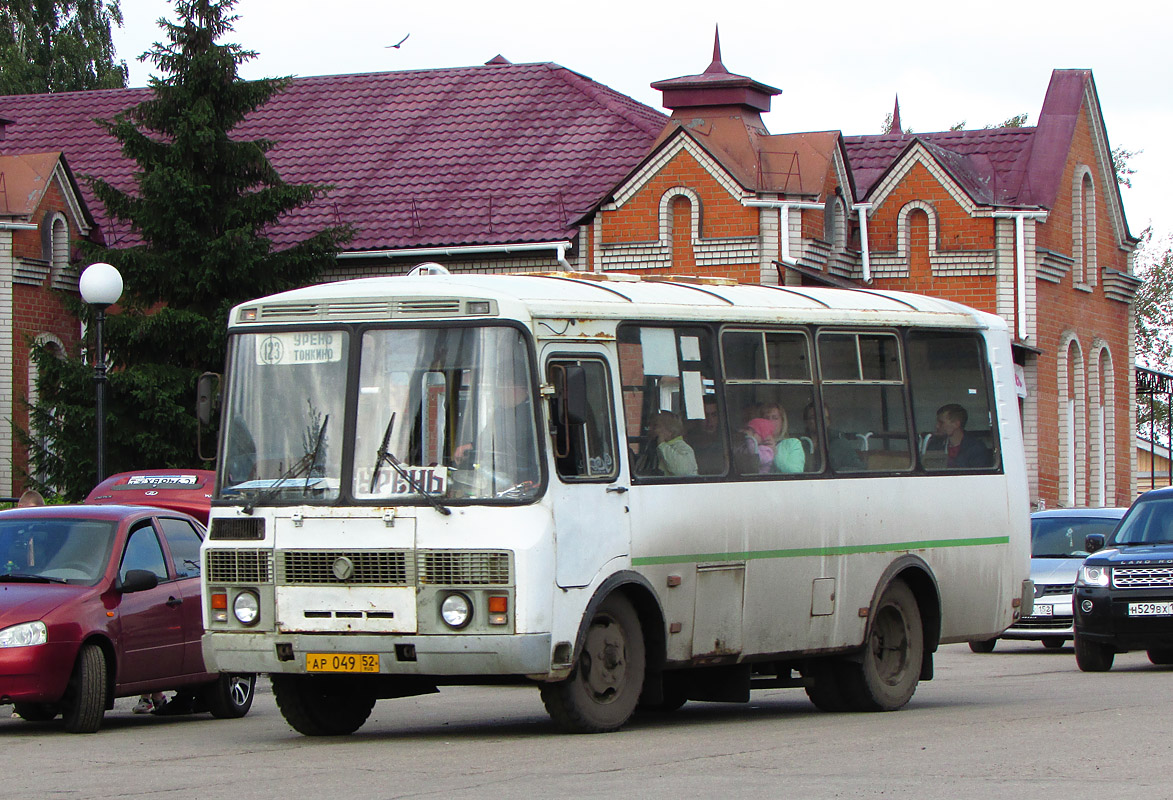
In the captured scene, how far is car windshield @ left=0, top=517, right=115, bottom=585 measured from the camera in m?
13.9

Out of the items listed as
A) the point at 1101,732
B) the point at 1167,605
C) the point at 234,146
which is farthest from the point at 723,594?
the point at 234,146

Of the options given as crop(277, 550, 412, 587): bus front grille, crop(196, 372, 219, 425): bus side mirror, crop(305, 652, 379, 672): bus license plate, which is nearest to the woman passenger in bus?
crop(277, 550, 412, 587): bus front grille

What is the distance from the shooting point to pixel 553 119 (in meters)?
38.0

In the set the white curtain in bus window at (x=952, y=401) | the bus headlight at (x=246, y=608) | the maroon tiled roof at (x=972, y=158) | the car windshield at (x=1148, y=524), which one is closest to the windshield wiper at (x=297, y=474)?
the bus headlight at (x=246, y=608)

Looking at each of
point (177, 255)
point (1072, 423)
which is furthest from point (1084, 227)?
point (177, 255)

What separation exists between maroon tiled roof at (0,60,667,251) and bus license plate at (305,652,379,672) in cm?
2220

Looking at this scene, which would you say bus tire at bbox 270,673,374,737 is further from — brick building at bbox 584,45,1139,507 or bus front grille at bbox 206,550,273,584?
brick building at bbox 584,45,1139,507

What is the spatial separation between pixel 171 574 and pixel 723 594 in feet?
14.0

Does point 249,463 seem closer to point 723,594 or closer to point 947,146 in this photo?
point 723,594

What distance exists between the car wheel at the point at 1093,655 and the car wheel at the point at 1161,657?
122 centimetres

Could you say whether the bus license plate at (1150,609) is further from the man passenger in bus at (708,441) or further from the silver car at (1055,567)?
the man passenger in bus at (708,441)

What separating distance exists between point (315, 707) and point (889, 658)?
4.38m

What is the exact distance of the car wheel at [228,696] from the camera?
15.3m

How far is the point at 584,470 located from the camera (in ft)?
39.7
